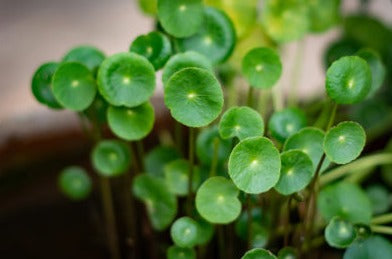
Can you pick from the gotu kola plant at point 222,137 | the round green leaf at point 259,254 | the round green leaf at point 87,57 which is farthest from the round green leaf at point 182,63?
the round green leaf at point 259,254

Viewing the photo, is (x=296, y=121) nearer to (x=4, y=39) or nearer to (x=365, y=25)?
(x=365, y=25)

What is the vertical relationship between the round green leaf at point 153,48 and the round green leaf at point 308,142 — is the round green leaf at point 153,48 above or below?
above

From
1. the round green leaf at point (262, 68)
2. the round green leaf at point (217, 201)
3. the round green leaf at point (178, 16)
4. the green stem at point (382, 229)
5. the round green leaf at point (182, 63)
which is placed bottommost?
the green stem at point (382, 229)

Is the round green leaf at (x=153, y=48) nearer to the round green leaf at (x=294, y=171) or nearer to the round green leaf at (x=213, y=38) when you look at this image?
the round green leaf at (x=213, y=38)

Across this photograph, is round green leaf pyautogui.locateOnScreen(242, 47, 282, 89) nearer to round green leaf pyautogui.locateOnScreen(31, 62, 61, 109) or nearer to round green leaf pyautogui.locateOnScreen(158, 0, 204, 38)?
round green leaf pyautogui.locateOnScreen(158, 0, 204, 38)

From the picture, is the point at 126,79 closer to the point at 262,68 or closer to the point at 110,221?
the point at 262,68

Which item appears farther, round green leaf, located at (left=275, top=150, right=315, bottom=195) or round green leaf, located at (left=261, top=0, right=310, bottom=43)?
round green leaf, located at (left=261, top=0, right=310, bottom=43)

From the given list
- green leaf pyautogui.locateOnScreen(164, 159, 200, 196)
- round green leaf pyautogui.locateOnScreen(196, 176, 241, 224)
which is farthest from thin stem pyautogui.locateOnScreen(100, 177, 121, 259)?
round green leaf pyautogui.locateOnScreen(196, 176, 241, 224)

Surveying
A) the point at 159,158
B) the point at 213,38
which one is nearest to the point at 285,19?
the point at 213,38
